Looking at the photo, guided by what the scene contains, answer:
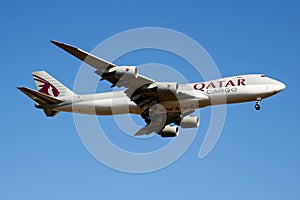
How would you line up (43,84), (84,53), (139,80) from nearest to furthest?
(84,53)
(139,80)
(43,84)

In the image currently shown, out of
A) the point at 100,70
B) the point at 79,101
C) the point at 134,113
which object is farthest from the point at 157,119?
the point at 100,70

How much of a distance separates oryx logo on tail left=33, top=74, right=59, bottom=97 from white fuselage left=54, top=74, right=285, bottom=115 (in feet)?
24.8

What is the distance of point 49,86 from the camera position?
74688mm

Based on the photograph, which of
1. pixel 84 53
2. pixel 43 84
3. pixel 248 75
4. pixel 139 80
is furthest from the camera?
pixel 43 84

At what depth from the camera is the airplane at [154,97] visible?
2398 inches

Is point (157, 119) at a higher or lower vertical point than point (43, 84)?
lower

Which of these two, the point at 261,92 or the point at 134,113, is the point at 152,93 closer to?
the point at 134,113

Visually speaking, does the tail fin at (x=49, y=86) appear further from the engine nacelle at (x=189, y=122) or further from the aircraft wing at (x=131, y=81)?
the engine nacelle at (x=189, y=122)

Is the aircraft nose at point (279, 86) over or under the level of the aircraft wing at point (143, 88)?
over

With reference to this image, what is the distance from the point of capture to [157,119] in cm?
6969

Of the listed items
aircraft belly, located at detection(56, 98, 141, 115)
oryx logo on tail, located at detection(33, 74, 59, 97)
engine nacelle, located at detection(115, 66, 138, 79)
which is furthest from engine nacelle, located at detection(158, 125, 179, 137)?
engine nacelle, located at detection(115, 66, 138, 79)

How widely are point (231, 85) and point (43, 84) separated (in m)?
22.6

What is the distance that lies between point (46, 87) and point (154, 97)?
15.9 metres

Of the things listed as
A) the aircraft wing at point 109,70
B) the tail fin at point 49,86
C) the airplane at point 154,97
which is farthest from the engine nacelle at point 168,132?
the aircraft wing at point 109,70
